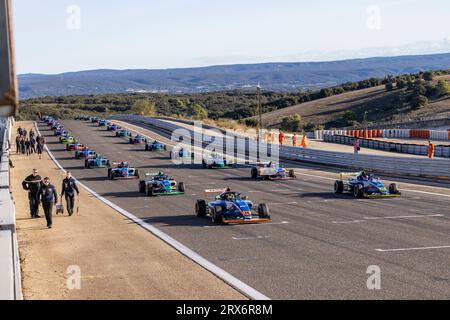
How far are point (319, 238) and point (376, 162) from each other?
22953mm

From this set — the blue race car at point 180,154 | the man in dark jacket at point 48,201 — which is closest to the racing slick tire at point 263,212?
the man in dark jacket at point 48,201

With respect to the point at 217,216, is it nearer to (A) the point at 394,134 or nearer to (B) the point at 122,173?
(B) the point at 122,173

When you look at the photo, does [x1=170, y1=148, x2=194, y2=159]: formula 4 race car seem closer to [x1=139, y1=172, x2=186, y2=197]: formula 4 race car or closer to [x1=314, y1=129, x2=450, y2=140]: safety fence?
[x1=139, y1=172, x2=186, y2=197]: formula 4 race car

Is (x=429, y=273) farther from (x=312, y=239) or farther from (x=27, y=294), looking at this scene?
(x=27, y=294)

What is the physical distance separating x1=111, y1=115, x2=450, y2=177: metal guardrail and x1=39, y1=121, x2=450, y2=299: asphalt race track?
5.11 metres

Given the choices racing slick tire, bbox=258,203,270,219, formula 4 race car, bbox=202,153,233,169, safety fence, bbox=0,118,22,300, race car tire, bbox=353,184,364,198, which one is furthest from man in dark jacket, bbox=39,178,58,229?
formula 4 race car, bbox=202,153,233,169

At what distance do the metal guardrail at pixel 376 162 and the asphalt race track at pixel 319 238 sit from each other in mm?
5107

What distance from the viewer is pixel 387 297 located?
11055mm

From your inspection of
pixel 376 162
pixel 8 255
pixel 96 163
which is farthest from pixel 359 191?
pixel 96 163

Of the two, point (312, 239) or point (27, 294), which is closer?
point (27, 294)
